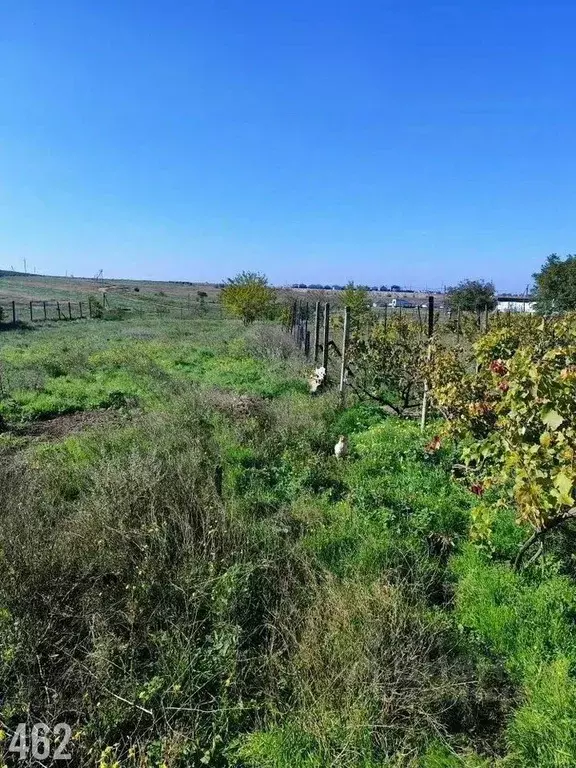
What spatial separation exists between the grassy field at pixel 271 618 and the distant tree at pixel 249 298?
27.9 m

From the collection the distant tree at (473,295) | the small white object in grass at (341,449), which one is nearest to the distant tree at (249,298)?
the distant tree at (473,295)

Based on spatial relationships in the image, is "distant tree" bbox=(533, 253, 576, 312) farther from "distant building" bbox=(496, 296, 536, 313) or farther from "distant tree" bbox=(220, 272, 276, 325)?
"distant tree" bbox=(220, 272, 276, 325)

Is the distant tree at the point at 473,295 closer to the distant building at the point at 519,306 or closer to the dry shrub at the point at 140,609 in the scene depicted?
the distant building at the point at 519,306

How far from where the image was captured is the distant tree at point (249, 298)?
109 feet

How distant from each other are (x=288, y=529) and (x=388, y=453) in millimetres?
2370

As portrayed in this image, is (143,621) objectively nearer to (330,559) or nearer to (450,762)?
(330,559)

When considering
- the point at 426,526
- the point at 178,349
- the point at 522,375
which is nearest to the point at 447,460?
the point at 426,526

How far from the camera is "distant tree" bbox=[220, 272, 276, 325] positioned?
1303 inches

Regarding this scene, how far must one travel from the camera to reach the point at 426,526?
4.41m

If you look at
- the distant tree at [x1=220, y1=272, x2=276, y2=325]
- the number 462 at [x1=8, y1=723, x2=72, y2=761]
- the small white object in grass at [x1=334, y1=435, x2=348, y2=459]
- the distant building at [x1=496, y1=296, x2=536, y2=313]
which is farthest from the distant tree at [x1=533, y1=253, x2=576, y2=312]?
the number 462 at [x1=8, y1=723, x2=72, y2=761]

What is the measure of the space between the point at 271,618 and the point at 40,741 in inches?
55.2

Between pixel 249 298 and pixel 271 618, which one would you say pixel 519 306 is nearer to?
pixel 249 298

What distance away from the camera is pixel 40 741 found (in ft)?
7.94

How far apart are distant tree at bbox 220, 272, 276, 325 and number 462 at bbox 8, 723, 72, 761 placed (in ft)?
103
